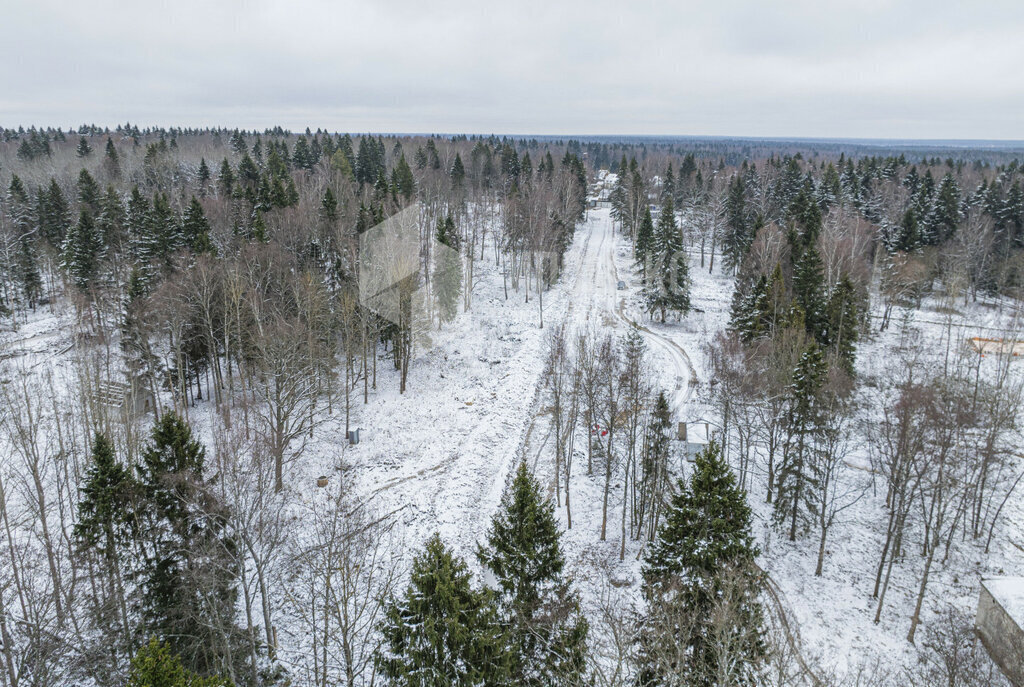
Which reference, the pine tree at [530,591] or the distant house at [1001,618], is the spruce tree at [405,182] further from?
the distant house at [1001,618]

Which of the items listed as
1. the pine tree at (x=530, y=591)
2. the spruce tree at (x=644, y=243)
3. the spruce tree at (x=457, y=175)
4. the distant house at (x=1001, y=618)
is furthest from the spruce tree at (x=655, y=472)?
the spruce tree at (x=457, y=175)

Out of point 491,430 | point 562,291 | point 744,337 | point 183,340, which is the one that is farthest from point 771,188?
point 183,340

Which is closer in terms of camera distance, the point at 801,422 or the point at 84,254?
the point at 801,422

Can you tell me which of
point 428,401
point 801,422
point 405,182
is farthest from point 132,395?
point 405,182

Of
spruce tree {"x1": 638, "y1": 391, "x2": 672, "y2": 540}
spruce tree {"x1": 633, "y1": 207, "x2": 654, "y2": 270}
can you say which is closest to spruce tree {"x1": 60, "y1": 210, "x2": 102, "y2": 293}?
spruce tree {"x1": 638, "y1": 391, "x2": 672, "y2": 540}

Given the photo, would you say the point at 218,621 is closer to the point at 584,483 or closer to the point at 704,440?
the point at 584,483

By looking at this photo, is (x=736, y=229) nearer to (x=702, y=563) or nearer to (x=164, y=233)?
(x=702, y=563)

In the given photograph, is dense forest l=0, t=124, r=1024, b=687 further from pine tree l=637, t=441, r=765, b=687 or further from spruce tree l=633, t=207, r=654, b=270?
spruce tree l=633, t=207, r=654, b=270
